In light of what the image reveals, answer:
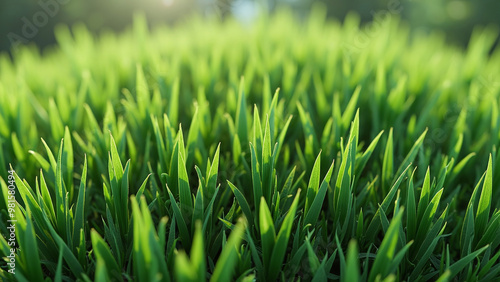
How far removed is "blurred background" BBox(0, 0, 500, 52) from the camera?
5.70 metres

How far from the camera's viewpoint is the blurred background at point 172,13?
5.70m

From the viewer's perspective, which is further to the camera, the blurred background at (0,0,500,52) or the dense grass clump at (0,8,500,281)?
the blurred background at (0,0,500,52)

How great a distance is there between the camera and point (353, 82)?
140 centimetres

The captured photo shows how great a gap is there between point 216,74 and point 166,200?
74 centimetres

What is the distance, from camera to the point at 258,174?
29.7 inches

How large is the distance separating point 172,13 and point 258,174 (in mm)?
7190

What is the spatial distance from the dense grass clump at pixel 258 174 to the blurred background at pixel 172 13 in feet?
10.6

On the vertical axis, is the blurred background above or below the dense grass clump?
above

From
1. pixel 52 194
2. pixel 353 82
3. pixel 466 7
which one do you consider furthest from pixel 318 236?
pixel 466 7

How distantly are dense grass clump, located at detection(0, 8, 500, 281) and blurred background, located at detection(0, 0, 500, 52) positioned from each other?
10.6 ft

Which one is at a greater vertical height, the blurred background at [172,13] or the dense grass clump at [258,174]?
the blurred background at [172,13]

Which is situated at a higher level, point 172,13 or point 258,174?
point 172,13

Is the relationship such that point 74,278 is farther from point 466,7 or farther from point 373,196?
point 466,7

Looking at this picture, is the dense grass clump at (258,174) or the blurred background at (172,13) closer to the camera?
the dense grass clump at (258,174)
